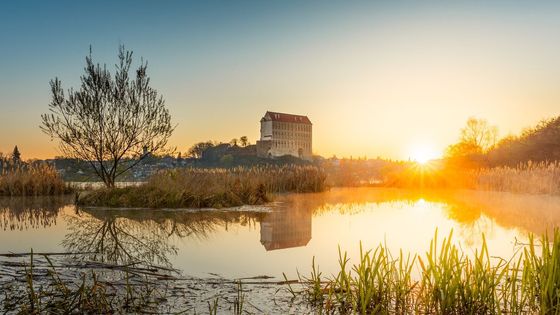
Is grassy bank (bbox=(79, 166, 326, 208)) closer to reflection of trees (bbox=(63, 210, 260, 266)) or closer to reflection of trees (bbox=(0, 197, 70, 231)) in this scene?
reflection of trees (bbox=(63, 210, 260, 266))

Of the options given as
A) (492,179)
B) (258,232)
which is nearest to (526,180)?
(492,179)

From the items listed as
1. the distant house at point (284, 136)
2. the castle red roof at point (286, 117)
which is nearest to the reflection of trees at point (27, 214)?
the distant house at point (284, 136)

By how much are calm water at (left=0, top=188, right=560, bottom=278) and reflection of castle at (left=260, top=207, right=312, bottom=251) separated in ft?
0.06

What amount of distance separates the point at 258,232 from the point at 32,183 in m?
13.5

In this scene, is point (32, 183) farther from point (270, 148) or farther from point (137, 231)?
point (270, 148)

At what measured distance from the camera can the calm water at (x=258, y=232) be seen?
239 inches

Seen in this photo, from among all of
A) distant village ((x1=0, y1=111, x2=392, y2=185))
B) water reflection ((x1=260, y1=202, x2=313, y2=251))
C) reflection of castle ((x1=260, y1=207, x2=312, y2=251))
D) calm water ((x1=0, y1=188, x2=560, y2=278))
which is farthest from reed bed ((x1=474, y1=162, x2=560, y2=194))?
distant village ((x1=0, y1=111, x2=392, y2=185))

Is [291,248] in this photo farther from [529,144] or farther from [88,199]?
[529,144]

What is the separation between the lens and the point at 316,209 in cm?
1233

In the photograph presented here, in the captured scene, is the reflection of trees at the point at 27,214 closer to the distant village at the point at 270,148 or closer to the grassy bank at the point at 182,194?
the grassy bank at the point at 182,194

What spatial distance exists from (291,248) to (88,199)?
9.63 metres

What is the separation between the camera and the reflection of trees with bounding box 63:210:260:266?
6371mm

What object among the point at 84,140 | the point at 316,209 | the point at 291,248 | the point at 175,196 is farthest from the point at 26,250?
the point at 84,140

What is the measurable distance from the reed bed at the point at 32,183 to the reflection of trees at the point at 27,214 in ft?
9.56
